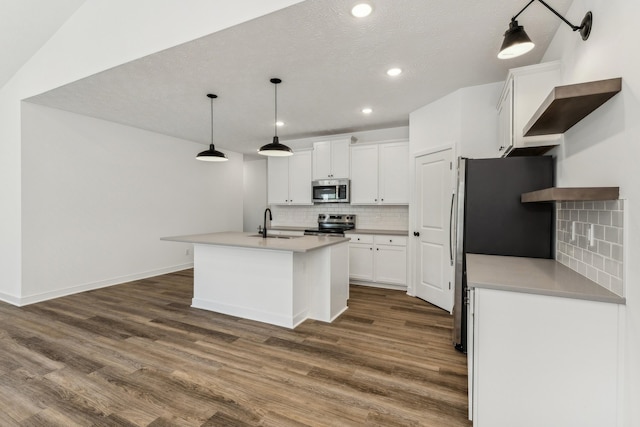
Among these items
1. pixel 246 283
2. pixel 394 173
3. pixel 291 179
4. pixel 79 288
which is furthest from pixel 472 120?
pixel 79 288

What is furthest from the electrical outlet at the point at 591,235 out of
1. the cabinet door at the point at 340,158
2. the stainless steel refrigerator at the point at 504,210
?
the cabinet door at the point at 340,158

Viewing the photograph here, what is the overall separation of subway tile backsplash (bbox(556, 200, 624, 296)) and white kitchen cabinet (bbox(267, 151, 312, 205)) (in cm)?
416

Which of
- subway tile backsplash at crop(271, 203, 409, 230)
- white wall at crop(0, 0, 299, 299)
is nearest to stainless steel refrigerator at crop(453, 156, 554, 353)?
white wall at crop(0, 0, 299, 299)

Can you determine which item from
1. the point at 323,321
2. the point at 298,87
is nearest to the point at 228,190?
the point at 298,87

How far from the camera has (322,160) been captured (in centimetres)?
552

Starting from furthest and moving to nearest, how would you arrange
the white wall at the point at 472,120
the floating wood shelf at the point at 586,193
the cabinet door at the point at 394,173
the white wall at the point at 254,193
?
1. the white wall at the point at 254,193
2. the cabinet door at the point at 394,173
3. the white wall at the point at 472,120
4. the floating wood shelf at the point at 586,193

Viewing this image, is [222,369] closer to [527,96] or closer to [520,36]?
[520,36]

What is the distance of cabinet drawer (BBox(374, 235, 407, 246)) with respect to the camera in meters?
4.58

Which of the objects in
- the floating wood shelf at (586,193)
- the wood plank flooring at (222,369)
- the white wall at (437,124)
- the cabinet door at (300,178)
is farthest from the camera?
the cabinet door at (300,178)

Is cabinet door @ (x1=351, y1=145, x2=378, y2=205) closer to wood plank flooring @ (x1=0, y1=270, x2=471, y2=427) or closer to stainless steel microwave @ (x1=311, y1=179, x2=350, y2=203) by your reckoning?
stainless steel microwave @ (x1=311, y1=179, x2=350, y2=203)

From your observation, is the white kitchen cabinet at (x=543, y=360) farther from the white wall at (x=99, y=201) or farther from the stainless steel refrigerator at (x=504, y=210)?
the white wall at (x=99, y=201)

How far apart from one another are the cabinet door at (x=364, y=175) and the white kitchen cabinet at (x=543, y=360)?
3.63 meters

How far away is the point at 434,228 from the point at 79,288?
508 centimetres

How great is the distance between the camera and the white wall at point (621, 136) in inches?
49.1
